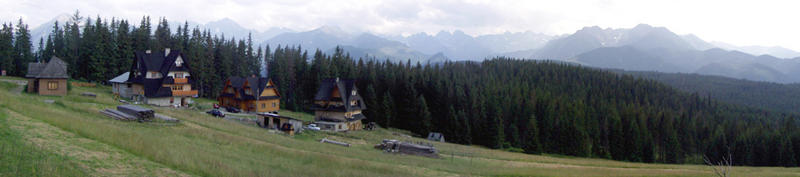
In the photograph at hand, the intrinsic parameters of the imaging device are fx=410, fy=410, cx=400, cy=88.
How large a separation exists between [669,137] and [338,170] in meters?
78.5

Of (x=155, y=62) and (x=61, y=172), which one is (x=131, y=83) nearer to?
(x=155, y=62)

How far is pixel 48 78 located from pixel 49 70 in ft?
2.95

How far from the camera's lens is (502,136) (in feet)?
242

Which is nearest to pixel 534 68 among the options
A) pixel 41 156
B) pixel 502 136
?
pixel 502 136

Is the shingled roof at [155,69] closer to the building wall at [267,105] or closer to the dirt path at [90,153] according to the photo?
the building wall at [267,105]

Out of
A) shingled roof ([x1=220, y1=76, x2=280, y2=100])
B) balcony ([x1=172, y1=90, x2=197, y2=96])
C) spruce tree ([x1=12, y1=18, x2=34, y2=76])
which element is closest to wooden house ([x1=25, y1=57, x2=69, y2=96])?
balcony ([x1=172, y1=90, x2=197, y2=96])

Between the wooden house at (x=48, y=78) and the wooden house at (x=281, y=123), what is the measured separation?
21.1m

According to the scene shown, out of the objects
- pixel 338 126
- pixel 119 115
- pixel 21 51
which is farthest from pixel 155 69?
pixel 21 51

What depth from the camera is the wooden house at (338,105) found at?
199ft

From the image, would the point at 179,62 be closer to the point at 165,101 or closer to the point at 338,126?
the point at 165,101

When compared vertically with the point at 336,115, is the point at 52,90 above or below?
above

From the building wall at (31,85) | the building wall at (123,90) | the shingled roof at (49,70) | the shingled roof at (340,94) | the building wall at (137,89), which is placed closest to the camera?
the shingled roof at (49,70)

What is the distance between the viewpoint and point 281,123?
48625 mm

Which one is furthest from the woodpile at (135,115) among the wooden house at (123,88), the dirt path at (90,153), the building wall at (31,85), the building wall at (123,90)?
the building wall at (123,90)
